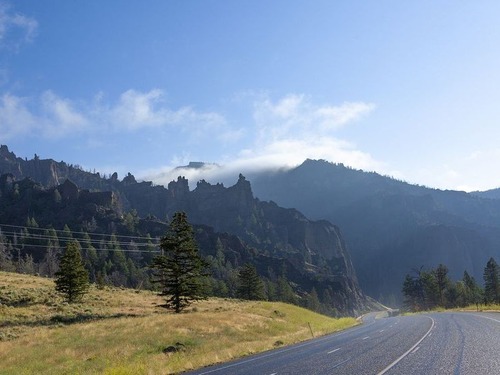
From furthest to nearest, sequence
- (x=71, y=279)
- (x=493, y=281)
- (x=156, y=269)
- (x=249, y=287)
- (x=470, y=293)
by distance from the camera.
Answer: (x=156, y=269), (x=470, y=293), (x=493, y=281), (x=249, y=287), (x=71, y=279)

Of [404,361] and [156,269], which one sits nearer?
[404,361]

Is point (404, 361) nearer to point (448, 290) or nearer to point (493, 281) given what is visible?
point (493, 281)

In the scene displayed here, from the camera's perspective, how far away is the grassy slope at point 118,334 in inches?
961

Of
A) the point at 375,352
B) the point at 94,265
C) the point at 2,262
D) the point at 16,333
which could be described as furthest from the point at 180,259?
the point at 94,265

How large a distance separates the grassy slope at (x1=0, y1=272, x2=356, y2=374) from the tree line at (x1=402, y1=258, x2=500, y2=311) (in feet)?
225

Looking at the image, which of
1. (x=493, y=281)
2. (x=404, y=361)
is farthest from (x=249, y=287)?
(x=404, y=361)

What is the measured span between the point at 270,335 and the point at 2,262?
116m

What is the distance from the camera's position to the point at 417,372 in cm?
1385

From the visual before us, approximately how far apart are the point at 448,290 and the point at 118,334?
110019 millimetres

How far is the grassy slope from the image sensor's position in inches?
961

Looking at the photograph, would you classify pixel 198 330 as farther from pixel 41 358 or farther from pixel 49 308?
pixel 49 308

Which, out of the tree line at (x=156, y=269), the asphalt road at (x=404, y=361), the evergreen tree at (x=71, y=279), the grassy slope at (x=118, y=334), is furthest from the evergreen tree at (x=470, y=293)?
the asphalt road at (x=404, y=361)

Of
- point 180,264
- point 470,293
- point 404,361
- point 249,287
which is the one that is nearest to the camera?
point 404,361

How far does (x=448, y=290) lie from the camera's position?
121 m
